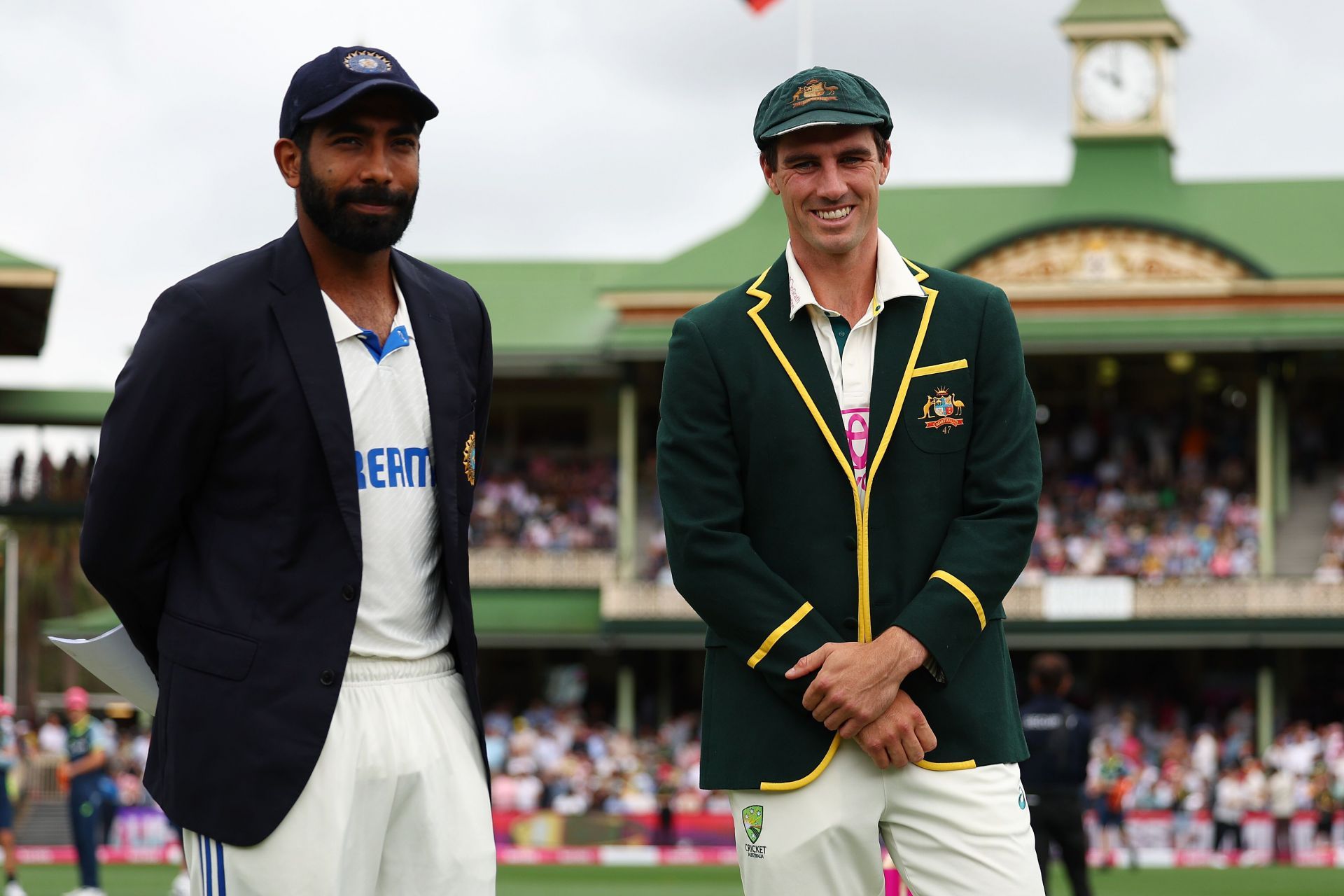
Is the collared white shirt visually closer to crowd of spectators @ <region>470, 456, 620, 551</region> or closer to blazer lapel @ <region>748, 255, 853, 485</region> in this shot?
blazer lapel @ <region>748, 255, 853, 485</region>

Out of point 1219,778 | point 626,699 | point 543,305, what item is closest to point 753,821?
point 1219,778

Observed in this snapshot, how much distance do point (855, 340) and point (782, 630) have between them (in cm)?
74

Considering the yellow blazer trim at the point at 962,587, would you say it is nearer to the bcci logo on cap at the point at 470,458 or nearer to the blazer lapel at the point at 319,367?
the bcci logo on cap at the point at 470,458

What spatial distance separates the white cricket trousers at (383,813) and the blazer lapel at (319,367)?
329 millimetres

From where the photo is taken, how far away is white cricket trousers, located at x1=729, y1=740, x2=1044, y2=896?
14.8 feet

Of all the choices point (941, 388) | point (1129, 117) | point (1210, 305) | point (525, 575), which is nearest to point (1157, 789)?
point (1210, 305)

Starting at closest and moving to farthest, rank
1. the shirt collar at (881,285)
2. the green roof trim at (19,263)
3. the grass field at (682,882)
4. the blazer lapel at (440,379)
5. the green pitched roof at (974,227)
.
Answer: the blazer lapel at (440,379) < the shirt collar at (881,285) < the grass field at (682,882) < the green roof trim at (19,263) < the green pitched roof at (974,227)

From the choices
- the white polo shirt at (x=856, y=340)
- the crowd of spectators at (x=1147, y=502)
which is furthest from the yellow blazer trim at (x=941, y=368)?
the crowd of spectators at (x=1147, y=502)

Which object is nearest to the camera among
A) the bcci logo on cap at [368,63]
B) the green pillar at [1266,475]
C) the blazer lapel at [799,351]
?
the bcci logo on cap at [368,63]

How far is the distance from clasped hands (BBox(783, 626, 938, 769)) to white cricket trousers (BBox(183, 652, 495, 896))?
771 millimetres

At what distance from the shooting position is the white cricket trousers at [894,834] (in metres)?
4.51

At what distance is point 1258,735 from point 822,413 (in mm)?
29062

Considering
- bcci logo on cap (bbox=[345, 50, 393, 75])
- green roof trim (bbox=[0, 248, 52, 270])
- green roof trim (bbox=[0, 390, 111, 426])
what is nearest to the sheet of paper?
bcci logo on cap (bbox=[345, 50, 393, 75])

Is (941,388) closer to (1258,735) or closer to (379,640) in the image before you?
(379,640)
